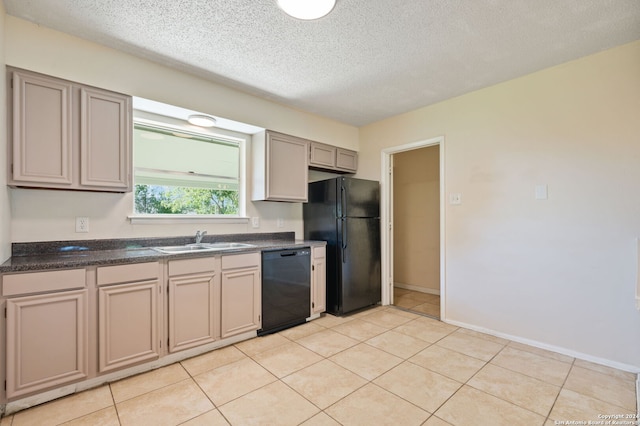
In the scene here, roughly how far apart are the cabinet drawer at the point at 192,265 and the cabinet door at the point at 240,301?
0.15 metres

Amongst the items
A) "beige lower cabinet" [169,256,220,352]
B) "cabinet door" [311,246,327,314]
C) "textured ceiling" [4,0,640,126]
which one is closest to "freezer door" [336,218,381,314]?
"cabinet door" [311,246,327,314]

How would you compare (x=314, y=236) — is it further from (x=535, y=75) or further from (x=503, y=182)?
(x=535, y=75)

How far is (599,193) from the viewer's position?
7.81 ft

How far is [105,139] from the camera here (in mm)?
2283

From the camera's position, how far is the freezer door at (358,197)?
3.49 m

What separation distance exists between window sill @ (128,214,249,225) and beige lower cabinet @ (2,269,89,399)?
791mm

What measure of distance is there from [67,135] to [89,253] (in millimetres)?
896

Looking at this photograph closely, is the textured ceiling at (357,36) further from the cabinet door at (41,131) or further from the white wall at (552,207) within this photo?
the cabinet door at (41,131)

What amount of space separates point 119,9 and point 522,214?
354cm

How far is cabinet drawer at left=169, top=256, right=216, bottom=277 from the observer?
2359 mm

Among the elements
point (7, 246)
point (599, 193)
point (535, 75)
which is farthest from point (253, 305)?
point (535, 75)

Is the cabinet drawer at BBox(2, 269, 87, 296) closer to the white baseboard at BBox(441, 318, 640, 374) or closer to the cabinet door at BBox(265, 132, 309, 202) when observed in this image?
the cabinet door at BBox(265, 132, 309, 202)

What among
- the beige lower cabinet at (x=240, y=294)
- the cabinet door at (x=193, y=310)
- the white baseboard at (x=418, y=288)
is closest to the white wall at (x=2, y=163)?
the cabinet door at (x=193, y=310)

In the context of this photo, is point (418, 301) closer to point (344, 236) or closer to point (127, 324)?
point (344, 236)
